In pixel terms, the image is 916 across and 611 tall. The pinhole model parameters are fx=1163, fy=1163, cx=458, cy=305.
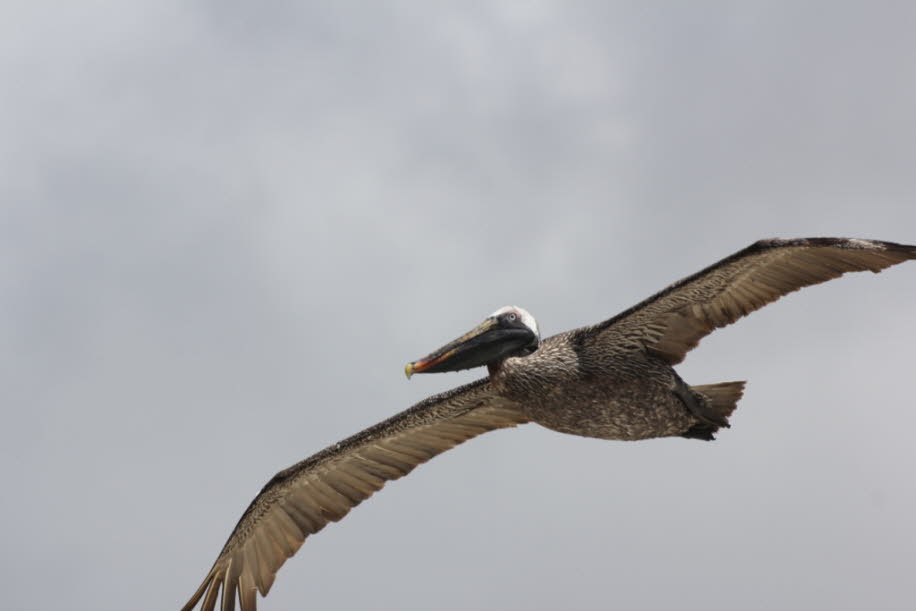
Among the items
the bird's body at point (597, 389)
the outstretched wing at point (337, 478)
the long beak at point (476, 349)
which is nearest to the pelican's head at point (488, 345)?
the long beak at point (476, 349)

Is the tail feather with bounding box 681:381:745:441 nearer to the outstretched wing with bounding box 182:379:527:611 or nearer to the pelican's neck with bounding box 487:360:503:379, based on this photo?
the pelican's neck with bounding box 487:360:503:379

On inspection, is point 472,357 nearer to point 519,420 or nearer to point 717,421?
point 519,420

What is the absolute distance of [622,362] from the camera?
14.1 meters

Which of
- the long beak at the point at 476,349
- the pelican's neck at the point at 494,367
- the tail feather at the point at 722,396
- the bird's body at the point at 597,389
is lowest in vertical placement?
the tail feather at the point at 722,396

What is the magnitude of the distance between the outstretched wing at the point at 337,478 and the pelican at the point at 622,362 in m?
0.03

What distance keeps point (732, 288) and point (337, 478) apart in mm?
5801

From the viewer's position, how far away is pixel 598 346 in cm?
1409

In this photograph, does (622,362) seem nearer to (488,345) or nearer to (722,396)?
(722,396)

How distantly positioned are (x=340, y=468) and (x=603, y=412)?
3849 mm

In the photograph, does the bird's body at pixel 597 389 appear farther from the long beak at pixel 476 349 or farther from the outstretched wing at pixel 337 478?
the outstretched wing at pixel 337 478

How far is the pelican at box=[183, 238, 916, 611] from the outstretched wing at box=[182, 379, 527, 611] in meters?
0.03

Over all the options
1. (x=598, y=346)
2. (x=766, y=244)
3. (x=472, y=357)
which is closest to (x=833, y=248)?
(x=766, y=244)

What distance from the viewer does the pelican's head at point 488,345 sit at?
14344 mm

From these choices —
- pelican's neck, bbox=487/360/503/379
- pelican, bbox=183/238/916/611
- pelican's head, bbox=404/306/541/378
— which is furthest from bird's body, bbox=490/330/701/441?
pelican's head, bbox=404/306/541/378
